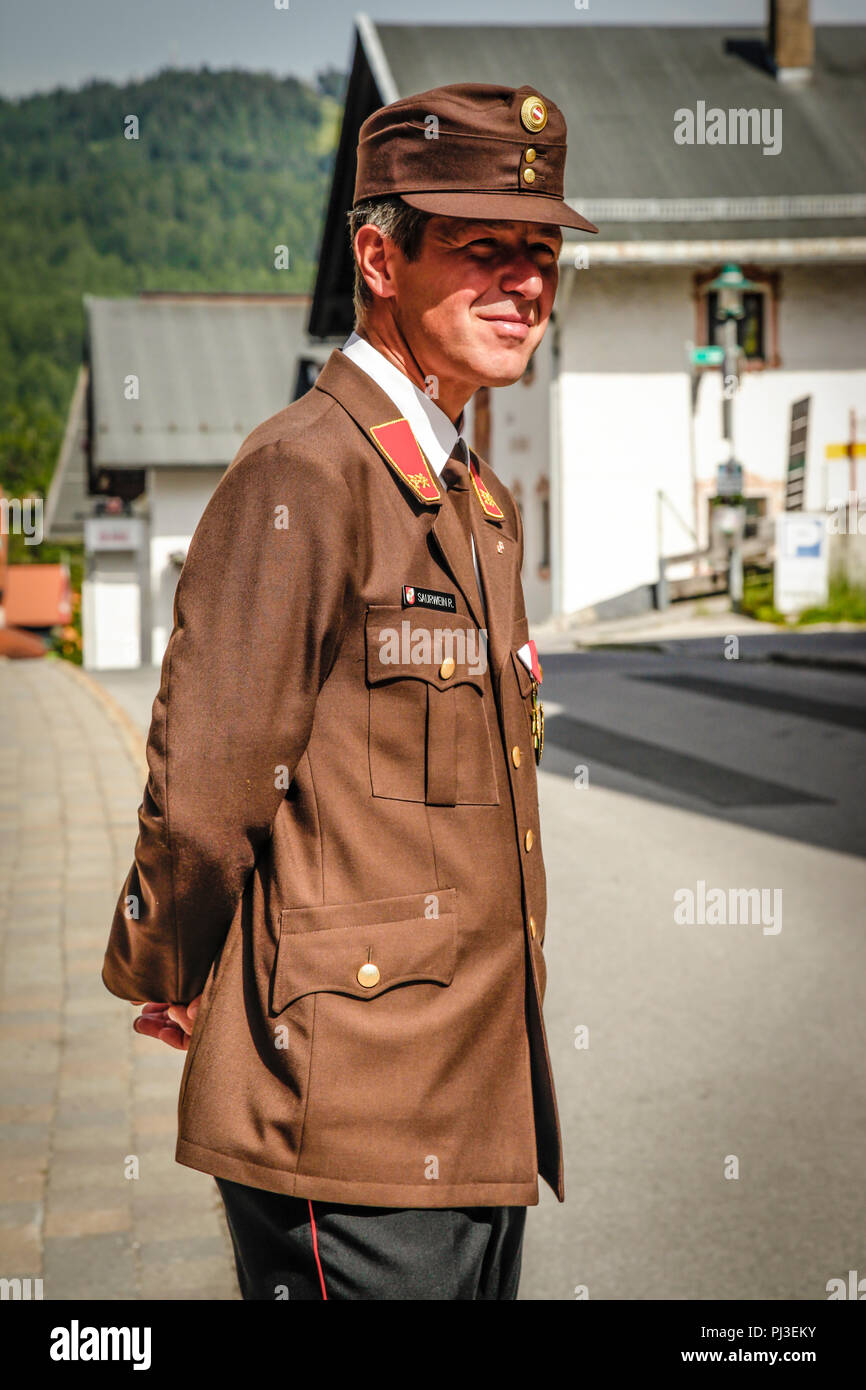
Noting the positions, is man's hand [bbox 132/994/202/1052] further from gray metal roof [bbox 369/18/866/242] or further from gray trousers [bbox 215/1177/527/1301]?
gray metal roof [bbox 369/18/866/242]

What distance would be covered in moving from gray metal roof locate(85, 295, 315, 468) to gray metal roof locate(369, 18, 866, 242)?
11.2 metres

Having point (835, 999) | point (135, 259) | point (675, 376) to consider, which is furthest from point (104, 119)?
point (835, 999)

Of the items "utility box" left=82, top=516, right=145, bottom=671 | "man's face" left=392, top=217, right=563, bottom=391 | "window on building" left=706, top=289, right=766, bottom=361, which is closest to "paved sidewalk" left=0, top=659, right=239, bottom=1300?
"man's face" left=392, top=217, right=563, bottom=391

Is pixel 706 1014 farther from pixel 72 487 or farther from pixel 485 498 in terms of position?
pixel 72 487

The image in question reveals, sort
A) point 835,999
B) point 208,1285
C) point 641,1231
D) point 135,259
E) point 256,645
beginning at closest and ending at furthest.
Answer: point 256,645, point 208,1285, point 641,1231, point 835,999, point 135,259

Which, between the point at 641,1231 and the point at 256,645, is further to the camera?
the point at 641,1231

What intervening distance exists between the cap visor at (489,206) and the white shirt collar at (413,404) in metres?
0.19

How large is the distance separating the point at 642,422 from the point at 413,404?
26889mm

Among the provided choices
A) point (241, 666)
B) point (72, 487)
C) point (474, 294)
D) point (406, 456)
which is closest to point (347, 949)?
point (241, 666)

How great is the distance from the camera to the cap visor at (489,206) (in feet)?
5.85

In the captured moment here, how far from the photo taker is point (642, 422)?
28.1m

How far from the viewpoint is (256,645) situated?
1.68 metres

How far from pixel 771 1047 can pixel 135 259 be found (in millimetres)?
126967

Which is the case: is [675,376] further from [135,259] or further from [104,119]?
[104,119]
